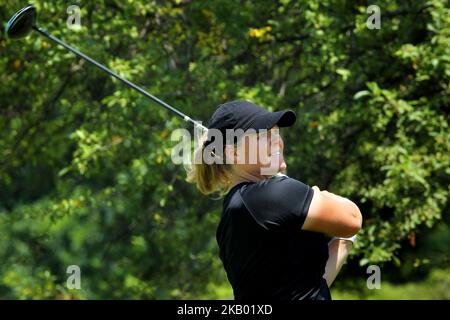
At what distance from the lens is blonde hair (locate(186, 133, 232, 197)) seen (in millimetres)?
2998

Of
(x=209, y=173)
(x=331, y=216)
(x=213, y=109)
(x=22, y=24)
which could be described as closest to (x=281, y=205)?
(x=331, y=216)

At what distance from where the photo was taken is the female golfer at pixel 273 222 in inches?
107

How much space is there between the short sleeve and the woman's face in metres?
0.10

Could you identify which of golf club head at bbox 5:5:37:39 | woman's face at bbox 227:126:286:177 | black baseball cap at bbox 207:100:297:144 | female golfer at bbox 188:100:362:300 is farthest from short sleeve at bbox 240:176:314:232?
golf club head at bbox 5:5:37:39

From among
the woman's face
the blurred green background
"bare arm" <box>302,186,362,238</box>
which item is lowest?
"bare arm" <box>302,186,362,238</box>

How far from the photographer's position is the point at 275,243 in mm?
2762

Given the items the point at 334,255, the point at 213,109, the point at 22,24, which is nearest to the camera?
the point at 334,255

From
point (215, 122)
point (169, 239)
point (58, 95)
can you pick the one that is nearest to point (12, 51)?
point (58, 95)

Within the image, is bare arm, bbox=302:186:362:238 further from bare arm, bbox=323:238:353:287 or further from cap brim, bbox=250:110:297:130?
cap brim, bbox=250:110:297:130

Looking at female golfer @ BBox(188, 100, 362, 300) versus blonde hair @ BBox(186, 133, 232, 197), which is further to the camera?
blonde hair @ BBox(186, 133, 232, 197)

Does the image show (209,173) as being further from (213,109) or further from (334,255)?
(213,109)

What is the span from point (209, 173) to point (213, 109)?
447cm

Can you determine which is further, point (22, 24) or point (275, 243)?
point (22, 24)
